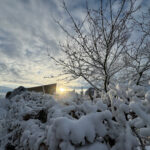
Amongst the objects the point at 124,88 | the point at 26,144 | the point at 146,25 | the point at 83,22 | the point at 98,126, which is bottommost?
the point at 26,144

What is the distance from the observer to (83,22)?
485cm

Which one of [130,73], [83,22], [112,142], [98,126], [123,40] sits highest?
[83,22]

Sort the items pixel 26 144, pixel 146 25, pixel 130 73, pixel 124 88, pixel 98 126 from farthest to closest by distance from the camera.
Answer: pixel 130 73 → pixel 146 25 → pixel 124 88 → pixel 26 144 → pixel 98 126

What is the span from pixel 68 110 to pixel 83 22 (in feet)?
14.6

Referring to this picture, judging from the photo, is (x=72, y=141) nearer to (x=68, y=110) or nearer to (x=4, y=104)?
(x=68, y=110)

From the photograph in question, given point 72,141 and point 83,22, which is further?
point 83,22

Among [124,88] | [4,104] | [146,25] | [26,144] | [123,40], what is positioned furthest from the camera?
[146,25]

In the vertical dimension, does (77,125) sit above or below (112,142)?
above

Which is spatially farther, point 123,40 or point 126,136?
Result: point 123,40

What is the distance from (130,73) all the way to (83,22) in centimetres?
444

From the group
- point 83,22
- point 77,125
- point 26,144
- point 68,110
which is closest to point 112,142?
point 77,125

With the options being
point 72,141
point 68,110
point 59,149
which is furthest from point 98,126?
point 68,110

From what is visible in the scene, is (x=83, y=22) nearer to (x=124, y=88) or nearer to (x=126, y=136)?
(x=124, y=88)

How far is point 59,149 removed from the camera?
2.85 ft
